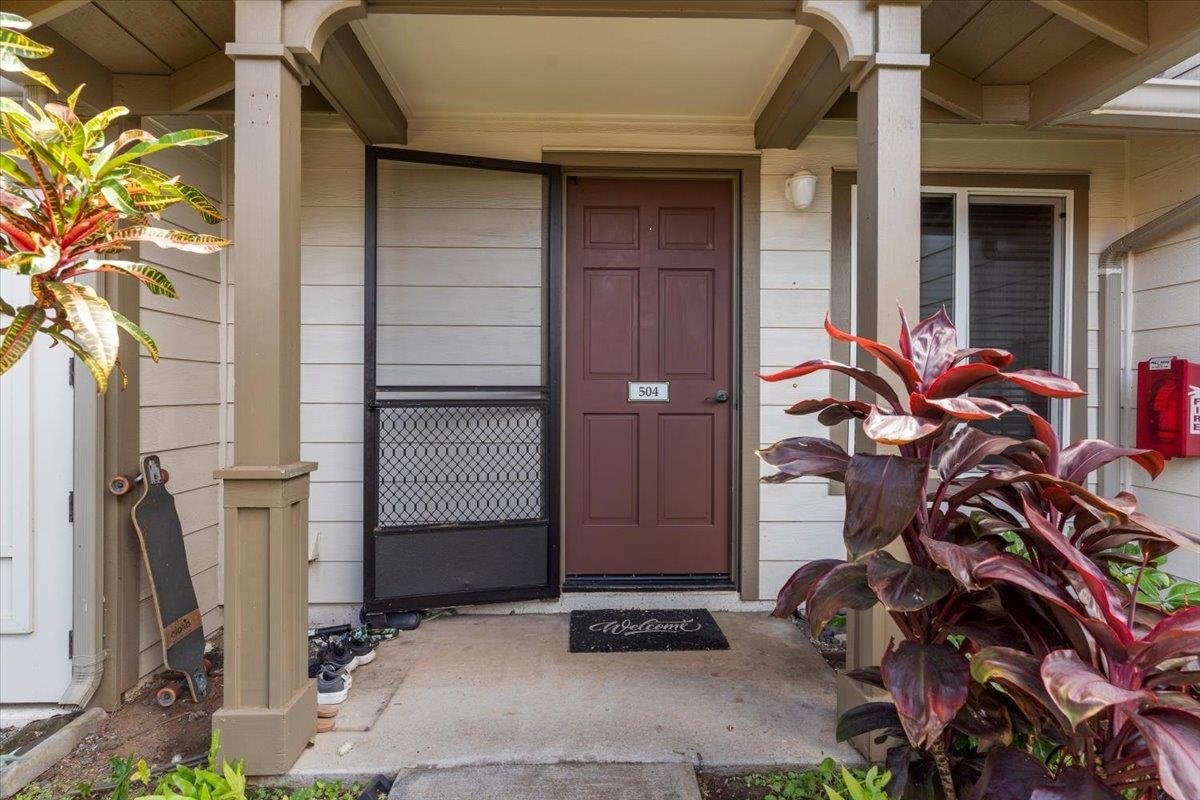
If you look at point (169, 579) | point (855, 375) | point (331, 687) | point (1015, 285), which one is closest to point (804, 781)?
point (855, 375)

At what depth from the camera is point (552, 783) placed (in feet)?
5.73

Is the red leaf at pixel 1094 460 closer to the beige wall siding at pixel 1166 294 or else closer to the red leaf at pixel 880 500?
the red leaf at pixel 880 500

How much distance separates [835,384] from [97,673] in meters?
3.19

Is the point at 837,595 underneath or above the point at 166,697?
above

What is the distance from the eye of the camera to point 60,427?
223cm

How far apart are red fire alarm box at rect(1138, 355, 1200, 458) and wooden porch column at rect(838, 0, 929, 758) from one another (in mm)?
1778

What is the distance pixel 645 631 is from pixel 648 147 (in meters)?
2.26

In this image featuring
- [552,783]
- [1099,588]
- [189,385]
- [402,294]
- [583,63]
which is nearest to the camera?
[1099,588]

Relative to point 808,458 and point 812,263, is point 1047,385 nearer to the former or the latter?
point 808,458

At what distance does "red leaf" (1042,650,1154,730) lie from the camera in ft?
3.29

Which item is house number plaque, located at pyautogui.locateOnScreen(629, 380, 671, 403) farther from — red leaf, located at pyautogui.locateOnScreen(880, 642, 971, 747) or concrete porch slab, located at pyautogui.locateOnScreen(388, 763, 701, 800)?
red leaf, located at pyautogui.locateOnScreen(880, 642, 971, 747)

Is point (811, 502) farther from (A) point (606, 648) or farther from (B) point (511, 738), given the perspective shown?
(B) point (511, 738)

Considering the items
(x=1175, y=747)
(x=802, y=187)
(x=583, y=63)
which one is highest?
(x=583, y=63)

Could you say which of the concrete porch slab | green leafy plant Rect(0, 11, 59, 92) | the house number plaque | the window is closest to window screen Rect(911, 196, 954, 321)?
the window
